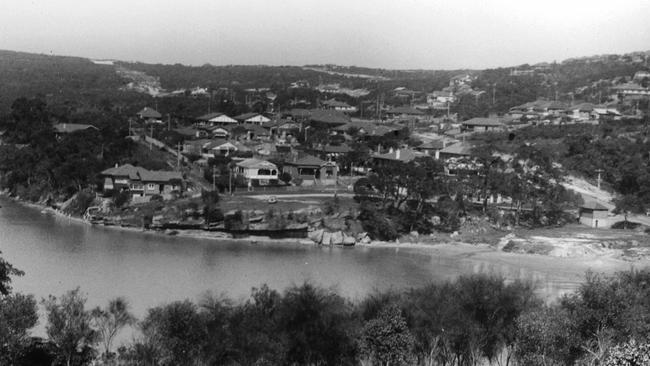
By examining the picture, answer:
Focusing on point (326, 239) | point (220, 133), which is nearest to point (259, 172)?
point (326, 239)

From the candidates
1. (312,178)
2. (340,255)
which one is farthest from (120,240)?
(312,178)

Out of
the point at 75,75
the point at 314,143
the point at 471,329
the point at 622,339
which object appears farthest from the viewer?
the point at 75,75

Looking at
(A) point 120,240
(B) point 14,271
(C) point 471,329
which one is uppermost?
(B) point 14,271

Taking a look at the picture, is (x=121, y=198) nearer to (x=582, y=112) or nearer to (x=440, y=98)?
(x=582, y=112)

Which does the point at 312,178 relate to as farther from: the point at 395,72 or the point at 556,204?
the point at 395,72

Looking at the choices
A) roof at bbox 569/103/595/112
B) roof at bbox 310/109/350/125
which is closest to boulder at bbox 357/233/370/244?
roof at bbox 310/109/350/125

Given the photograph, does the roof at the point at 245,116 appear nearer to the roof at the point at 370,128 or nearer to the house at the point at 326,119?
the house at the point at 326,119

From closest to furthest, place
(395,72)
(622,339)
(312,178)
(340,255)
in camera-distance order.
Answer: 1. (622,339)
2. (340,255)
3. (312,178)
4. (395,72)
